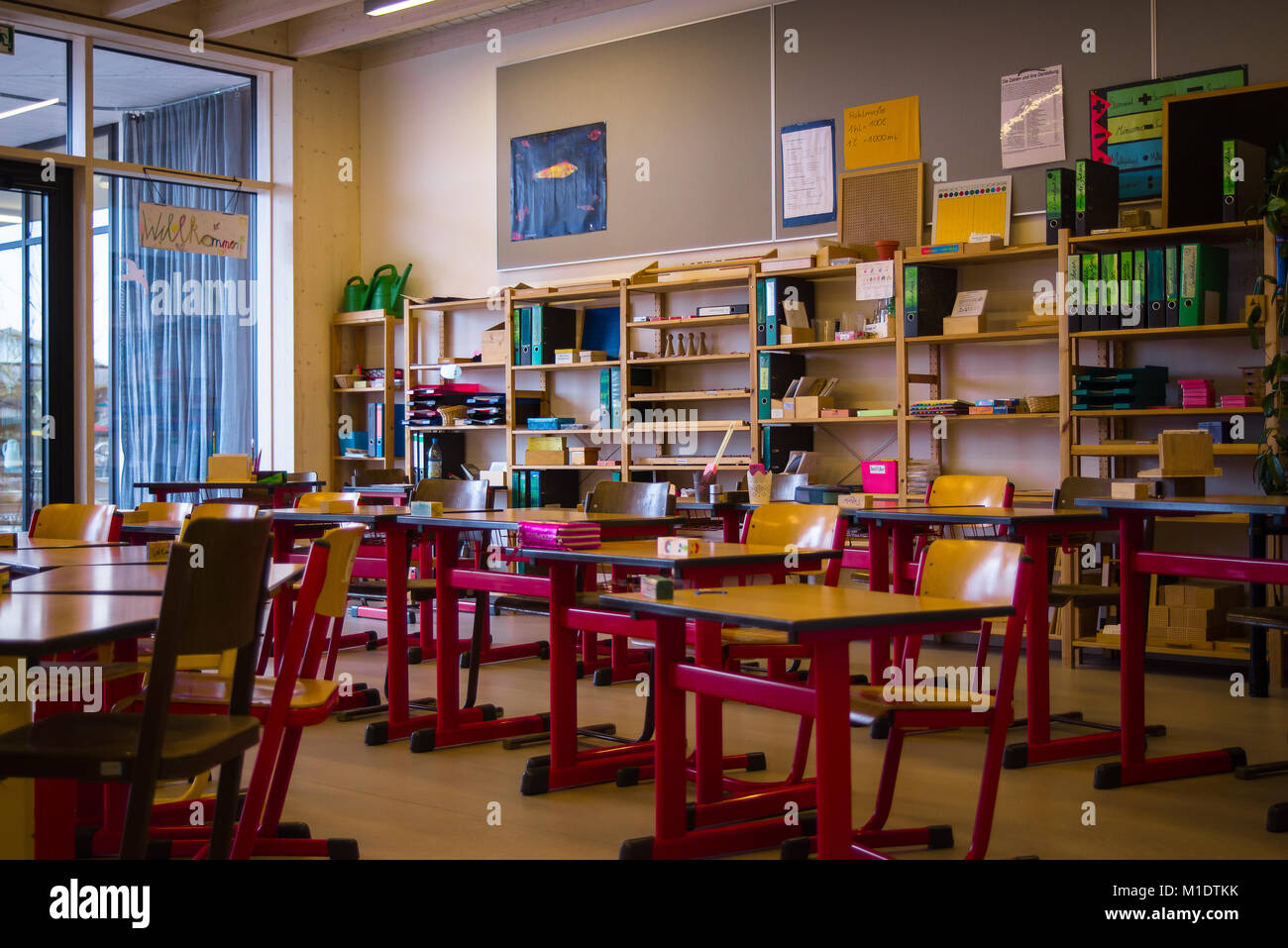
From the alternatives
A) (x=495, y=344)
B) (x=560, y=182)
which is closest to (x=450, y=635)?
(x=495, y=344)

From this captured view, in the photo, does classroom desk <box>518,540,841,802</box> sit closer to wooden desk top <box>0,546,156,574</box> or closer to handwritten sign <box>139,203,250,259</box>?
wooden desk top <box>0,546,156,574</box>

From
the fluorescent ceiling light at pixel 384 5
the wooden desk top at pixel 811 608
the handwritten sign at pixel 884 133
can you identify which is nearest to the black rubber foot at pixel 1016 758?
the wooden desk top at pixel 811 608

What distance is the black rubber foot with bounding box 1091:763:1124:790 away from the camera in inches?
146

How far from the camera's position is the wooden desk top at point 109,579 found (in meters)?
2.38

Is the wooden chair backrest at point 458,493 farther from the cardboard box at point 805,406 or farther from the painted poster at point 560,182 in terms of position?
the painted poster at point 560,182

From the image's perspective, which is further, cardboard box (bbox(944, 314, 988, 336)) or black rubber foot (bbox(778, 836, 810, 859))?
cardboard box (bbox(944, 314, 988, 336))

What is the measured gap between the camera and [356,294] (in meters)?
9.36

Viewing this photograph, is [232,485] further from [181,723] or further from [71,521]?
[181,723]

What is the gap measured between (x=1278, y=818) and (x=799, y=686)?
1.61 meters

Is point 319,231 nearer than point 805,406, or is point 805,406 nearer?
point 805,406

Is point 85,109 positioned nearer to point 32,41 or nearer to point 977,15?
point 32,41

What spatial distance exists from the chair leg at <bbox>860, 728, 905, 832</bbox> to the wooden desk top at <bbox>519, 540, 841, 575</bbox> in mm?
496

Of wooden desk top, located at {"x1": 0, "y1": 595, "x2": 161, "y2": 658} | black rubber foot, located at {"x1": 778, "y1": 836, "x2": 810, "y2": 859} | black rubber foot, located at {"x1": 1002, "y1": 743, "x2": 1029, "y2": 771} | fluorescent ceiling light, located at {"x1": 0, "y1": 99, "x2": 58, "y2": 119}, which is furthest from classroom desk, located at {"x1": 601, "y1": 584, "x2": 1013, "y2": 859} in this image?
fluorescent ceiling light, located at {"x1": 0, "y1": 99, "x2": 58, "y2": 119}
